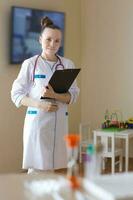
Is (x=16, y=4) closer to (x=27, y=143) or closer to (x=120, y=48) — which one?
(x=120, y=48)

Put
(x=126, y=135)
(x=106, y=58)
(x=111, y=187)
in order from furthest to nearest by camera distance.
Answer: (x=106, y=58)
(x=126, y=135)
(x=111, y=187)

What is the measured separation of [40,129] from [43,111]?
11cm

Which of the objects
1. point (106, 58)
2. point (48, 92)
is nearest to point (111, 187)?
point (48, 92)

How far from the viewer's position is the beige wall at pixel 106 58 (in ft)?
13.9

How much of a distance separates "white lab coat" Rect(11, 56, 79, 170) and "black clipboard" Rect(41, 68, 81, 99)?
0.23ft

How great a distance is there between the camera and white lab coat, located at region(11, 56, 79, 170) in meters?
2.36

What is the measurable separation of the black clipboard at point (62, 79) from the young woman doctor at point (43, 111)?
4cm

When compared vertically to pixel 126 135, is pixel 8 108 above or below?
above

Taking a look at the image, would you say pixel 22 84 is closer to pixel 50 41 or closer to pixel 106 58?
→ pixel 50 41

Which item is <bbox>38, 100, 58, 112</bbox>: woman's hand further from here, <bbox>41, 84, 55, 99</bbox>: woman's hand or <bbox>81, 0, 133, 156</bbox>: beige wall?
<bbox>81, 0, 133, 156</bbox>: beige wall

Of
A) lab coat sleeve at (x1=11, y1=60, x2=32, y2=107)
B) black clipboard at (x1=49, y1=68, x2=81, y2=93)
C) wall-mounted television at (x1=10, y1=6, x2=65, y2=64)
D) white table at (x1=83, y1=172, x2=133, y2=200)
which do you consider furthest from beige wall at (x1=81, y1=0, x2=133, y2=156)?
white table at (x1=83, y1=172, x2=133, y2=200)

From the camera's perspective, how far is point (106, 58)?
14.4ft

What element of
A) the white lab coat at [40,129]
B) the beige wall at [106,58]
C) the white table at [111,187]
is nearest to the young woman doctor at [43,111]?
the white lab coat at [40,129]

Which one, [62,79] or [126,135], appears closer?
[62,79]
